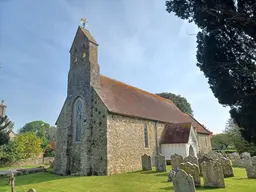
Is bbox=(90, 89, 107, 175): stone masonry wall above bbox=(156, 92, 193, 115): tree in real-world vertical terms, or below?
below

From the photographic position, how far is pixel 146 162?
16.5 metres

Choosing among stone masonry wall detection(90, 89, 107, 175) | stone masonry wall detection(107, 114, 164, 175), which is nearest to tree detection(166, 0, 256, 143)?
stone masonry wall detection(107, 114, 164, 175)

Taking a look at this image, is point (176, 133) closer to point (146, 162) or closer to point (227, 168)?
point (146, 162)

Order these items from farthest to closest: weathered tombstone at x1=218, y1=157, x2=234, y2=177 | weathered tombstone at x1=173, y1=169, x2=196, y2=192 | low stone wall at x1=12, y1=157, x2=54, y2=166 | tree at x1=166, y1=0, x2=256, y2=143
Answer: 1. low stone wall at x1=12, y1=157, x2=54, y2=166
2. weathered tombstone at x1=218, y1=157, x2=234, y2=177
3. tree at x1=166, y1=0, x2=256, y2=143
4. weathered tombstone at x1=173, y1=169, x2=196, y2=192

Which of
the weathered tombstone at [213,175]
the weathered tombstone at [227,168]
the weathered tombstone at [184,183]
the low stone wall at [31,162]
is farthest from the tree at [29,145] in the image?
the weathered tombstone at [184,183]

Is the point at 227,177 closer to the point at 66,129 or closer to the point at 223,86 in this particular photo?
the point at 223,86

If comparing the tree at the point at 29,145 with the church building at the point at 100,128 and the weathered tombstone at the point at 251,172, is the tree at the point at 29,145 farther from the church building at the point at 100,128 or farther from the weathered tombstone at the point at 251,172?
the weathered tombstone at the point at 251,172

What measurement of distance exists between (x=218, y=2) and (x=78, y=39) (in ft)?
49.2

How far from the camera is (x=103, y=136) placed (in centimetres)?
1545

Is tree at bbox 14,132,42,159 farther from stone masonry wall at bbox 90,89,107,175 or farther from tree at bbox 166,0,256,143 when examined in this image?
tree at bbox 166,0,256,143

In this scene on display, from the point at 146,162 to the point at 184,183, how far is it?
29.6 feet

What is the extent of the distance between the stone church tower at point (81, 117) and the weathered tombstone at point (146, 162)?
12.3 feet

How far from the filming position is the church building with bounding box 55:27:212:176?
15.7m

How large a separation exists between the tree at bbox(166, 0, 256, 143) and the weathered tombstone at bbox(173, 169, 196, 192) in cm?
333
